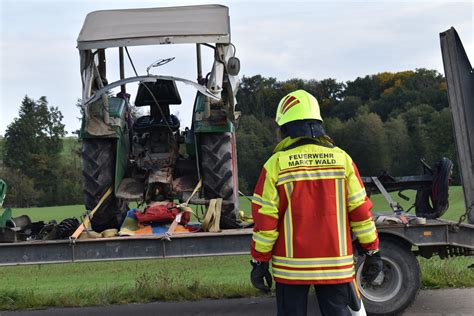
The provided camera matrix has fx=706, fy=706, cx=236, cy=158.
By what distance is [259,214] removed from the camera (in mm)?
4527

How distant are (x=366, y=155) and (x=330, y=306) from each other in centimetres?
2809

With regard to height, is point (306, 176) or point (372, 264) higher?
point (306, 176)

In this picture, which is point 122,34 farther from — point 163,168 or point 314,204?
point 314,204

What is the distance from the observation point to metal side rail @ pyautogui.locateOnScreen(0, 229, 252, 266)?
674 centimetres

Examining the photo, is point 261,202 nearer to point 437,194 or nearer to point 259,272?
point 259,272

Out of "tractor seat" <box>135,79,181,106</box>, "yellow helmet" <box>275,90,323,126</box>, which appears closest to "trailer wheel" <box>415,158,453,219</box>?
"tractor seat" <box>135,79,181,106</box>

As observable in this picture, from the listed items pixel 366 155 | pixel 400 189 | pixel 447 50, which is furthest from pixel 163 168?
pixel 366 155

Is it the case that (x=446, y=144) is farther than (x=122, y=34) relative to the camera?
Yes

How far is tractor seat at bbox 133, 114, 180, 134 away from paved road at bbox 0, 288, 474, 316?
2.25 m

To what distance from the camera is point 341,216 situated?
4.54 m

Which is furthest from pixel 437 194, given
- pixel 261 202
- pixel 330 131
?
pixel 330 131

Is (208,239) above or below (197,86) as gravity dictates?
below

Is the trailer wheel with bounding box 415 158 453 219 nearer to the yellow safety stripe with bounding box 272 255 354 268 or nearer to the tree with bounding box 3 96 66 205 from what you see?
the yellow safety stripe with bounding box 272 255 354 268

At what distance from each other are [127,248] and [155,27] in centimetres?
253
